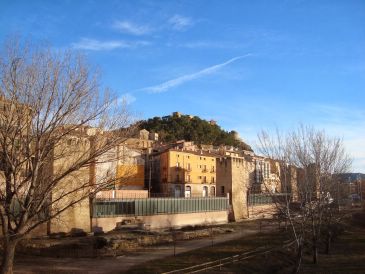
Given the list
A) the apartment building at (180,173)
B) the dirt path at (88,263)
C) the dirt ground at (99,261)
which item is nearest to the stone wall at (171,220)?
the dirt ground at (99,261)

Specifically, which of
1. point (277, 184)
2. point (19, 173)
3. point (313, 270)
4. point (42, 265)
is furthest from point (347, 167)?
point (19, 173)

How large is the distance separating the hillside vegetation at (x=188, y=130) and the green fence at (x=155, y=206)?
45464 mm

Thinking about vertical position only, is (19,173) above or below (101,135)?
below

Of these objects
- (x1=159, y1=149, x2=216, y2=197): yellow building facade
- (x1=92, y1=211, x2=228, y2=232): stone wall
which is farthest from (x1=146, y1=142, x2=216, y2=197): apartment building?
(x1=92, y1=211, x2=228, y2=232): stone wall

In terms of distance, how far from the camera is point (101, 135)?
15602mm

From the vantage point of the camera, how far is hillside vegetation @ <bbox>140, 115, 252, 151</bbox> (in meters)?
102

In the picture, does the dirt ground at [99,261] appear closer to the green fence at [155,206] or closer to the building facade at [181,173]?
the green fence at [155,206]

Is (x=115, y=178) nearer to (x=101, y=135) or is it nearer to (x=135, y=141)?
(x=101, y=135)

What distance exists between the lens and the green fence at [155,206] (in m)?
38.2

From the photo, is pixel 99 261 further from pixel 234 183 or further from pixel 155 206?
pixel 234 183

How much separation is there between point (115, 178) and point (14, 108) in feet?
14.1

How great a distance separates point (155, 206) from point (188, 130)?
60.7 metres

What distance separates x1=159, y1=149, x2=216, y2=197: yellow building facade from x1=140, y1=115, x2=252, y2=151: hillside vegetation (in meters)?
23.3

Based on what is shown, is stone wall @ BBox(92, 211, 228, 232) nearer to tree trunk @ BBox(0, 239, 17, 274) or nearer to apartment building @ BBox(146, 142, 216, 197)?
apartment building @ BBox(146, 142, 216, 197)
